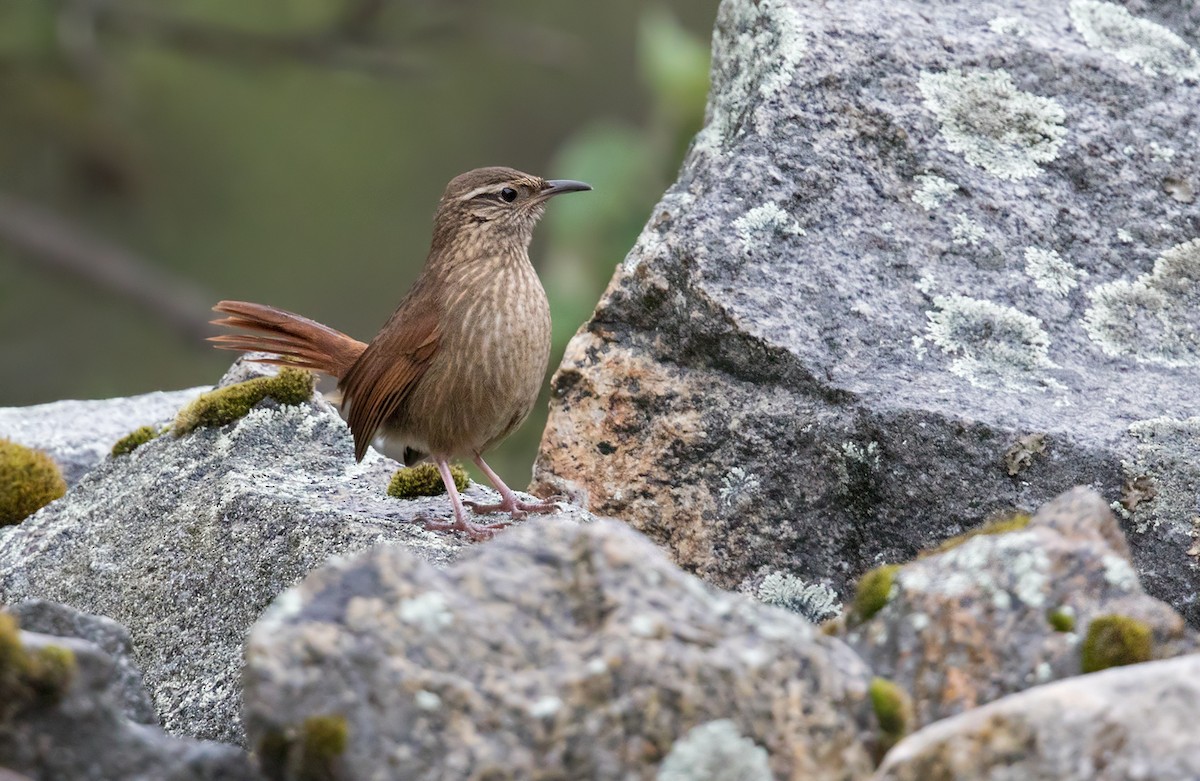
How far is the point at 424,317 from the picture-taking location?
532 centimetres

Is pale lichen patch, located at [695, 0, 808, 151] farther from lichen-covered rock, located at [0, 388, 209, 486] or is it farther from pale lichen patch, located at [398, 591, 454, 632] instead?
pale lichen patch, located at [398, 591, 454, 632]

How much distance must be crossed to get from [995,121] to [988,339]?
3.03ft

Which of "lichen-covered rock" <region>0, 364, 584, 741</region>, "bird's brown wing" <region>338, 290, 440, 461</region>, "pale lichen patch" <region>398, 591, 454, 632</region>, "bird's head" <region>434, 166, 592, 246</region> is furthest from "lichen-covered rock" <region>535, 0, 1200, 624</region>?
"pale lichen patch" <region>398, 591, 454, 632</region>

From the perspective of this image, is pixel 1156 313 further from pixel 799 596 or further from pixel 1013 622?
pixel 1013 622

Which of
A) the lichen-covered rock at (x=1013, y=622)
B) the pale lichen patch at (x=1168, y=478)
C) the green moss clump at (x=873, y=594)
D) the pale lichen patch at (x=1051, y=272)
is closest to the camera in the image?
the lichen-covered rock at (x=1013, y=622)

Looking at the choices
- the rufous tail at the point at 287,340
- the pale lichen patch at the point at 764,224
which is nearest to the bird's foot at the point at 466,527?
the rufous tail at the point at 287,340

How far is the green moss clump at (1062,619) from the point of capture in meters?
2.72

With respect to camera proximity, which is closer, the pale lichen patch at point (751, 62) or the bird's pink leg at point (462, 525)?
the bird's pink leg at point (462, 525)

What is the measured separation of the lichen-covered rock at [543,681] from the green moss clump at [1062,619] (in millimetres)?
398

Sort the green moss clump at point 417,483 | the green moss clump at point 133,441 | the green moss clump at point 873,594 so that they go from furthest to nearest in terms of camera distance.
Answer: the green moss clump at point 133,441 < the green moss clump at point 417,483 < the green moss clump at point 873,594

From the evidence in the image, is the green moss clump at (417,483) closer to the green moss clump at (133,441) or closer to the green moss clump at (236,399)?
the green moss clump at (236,399)

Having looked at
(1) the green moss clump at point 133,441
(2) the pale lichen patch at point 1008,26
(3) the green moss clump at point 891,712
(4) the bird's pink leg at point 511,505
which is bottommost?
(1) the green moss clump at point 133,441

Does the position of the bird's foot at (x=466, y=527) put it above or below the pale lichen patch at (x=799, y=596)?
below

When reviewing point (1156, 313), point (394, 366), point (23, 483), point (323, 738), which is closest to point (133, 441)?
point (23, 483)
